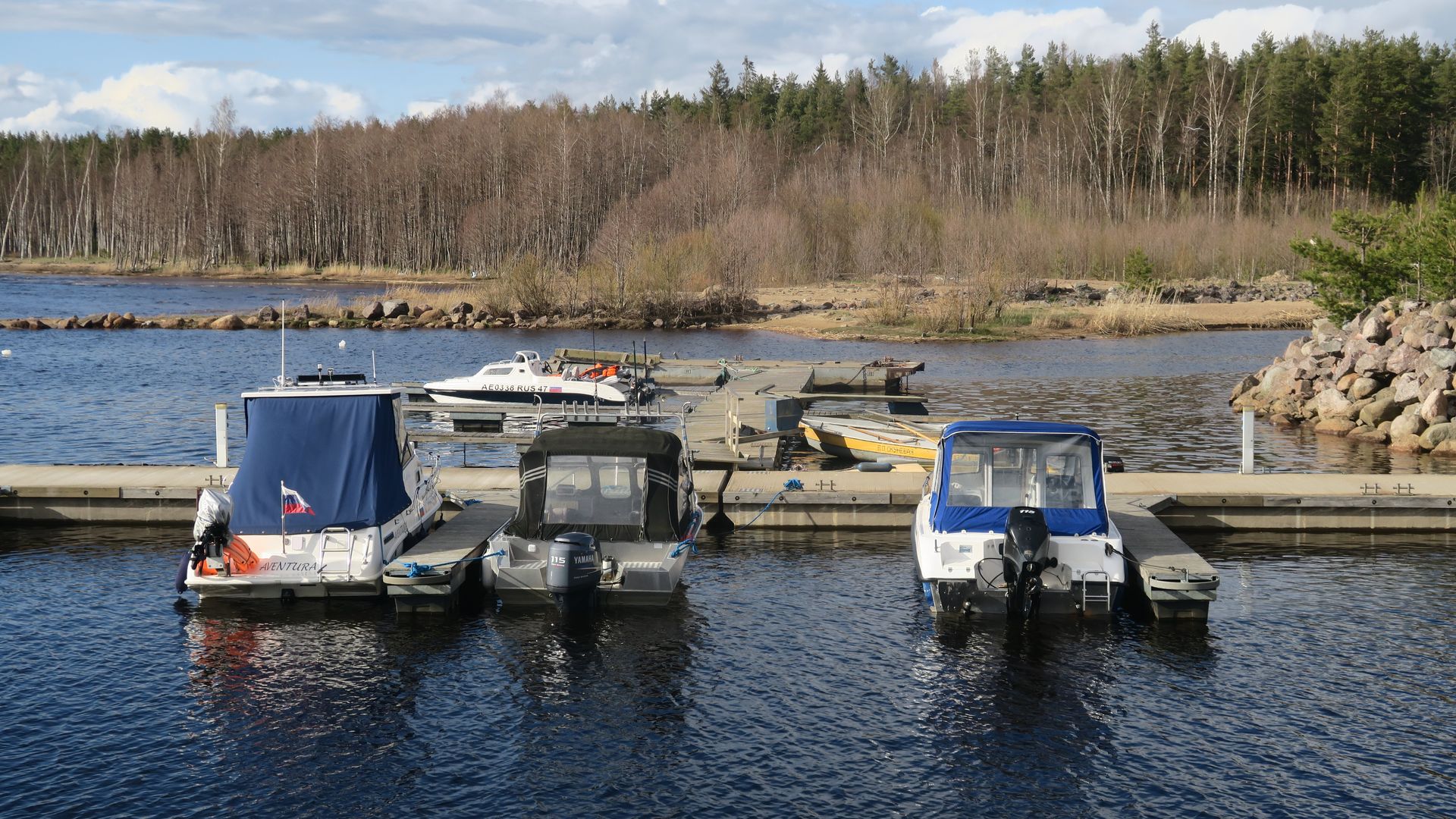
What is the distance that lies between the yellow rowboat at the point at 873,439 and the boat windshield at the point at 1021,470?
10060 mm

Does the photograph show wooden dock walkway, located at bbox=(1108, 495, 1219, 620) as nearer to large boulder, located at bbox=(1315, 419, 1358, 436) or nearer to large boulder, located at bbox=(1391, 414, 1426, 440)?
large boulder, located at bbox=(1391, 414, 1426, 440)

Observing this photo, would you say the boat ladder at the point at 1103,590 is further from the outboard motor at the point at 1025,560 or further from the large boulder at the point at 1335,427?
the large boulder at the point at 1335,427

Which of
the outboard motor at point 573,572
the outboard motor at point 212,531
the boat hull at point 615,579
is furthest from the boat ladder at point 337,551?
the outboard motor at point 573,572

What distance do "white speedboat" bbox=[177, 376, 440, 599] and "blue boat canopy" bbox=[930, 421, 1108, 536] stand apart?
896 cm

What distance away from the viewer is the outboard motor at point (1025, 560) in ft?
61.2

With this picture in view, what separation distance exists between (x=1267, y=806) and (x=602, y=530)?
34.1 ft

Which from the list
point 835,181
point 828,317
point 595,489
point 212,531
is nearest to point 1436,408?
point 595,489

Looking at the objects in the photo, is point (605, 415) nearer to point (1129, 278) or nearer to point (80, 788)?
point (80, 788)

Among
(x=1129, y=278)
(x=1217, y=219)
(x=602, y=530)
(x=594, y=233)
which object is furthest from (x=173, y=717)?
(x=594, y=233)

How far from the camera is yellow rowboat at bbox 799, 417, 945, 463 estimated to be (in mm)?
31453

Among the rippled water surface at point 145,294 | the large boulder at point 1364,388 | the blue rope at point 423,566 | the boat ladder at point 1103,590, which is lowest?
the boat ladder at point 1103,590

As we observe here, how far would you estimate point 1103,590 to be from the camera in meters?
19.1

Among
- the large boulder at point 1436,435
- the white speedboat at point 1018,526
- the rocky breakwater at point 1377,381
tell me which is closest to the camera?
the white speedboat at point 1018,526

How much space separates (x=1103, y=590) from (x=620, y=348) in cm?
5391
